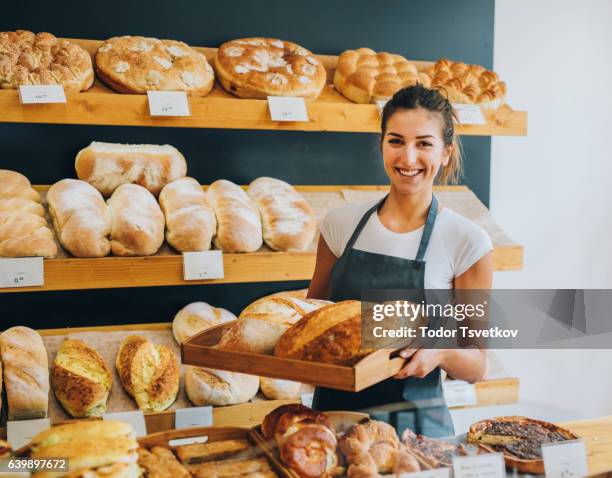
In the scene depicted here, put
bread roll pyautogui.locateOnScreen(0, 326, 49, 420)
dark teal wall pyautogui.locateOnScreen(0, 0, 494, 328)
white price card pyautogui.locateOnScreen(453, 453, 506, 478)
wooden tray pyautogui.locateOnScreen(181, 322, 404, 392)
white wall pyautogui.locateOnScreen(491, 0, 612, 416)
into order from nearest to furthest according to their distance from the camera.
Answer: wooden tray pyautogui.locateOnScreen(181, 322, 404, 392) < white price card pyautogui.locateOnScreen(453, 453, 506, 478) < bread roll pyautogui.locateOnScreen(0, 326, 49, 420) < dark teal wall pyautogui.locateOnScreen(0, 0, 494, 328) < white wall pyautogui.locateOnScreen(491, 0, 612, 416)

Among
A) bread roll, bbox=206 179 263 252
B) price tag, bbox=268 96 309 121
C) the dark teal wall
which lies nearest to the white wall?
the dark teal wall

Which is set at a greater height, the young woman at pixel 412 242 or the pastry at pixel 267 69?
the pastry at pixel 267 69

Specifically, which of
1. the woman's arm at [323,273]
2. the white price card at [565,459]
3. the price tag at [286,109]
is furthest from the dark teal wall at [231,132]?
the white price card at [565,459]

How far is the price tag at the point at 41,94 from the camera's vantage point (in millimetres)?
2117

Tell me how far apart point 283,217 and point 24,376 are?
0.99 metres

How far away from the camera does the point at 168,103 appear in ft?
7.57

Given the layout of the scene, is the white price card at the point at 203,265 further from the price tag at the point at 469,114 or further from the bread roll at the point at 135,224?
the price tag at the point at 469,114

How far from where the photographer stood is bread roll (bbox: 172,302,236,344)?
251cm

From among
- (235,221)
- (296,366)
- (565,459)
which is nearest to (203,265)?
(235,221)

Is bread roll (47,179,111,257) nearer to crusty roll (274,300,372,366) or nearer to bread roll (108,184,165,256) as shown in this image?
bread roll (108,184,165,256)

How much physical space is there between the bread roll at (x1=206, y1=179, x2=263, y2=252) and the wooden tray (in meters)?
1.04

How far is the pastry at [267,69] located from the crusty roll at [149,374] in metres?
0.97

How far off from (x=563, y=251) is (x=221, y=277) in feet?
6.39

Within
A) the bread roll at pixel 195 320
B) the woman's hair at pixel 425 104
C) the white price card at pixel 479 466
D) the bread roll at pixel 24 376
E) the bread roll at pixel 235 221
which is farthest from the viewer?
the bread roll at pixel 195 320
